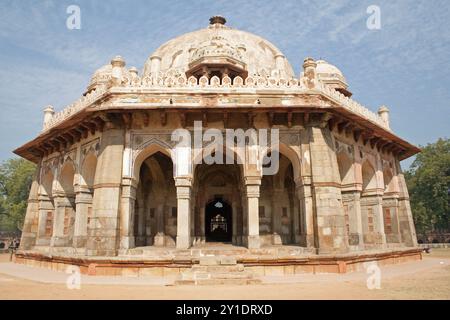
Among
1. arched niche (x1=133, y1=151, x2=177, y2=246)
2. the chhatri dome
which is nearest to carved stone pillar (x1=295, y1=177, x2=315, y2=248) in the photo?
arched niche (x1=133, y1=151, x2=177, y2=246)

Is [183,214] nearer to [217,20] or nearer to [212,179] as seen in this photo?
[212,179]

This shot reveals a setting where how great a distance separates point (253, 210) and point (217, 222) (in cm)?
878

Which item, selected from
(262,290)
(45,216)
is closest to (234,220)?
(262,290)

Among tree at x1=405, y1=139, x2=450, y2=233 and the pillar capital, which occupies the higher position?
tree at x1=405, y1=139, x2=450, y2=233


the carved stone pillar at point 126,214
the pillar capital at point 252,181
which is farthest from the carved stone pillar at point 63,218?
the pillar capital at point 252,181

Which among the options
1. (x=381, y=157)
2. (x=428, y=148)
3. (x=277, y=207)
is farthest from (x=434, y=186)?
(x=277, y=207)

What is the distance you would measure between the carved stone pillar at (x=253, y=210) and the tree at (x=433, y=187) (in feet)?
99.7

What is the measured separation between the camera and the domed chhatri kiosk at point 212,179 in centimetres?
1081

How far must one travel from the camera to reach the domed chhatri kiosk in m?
10.8

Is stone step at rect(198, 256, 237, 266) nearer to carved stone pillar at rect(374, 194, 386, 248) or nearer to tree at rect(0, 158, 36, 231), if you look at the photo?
carved stone pillar at rect(374, 194, 386, 248)

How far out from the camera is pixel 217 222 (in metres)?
19.7

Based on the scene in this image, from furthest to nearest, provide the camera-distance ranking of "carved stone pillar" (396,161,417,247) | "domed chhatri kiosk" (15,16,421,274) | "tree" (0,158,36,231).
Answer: "tree" (0,158,36,231) → "carved stone pillar" (396,161,417,247) → "domed chhatri kiosk" (15,16,421,274)

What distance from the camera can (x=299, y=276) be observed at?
946 cm

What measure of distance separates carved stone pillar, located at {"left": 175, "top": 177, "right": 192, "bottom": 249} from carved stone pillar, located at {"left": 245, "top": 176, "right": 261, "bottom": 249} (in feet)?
6.23
